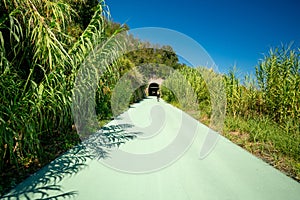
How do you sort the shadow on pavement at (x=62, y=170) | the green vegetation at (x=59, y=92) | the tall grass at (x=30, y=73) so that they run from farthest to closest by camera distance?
the green vegetation at (x=59, y=92)
the tall grass at (x=30, y=73)
the shadow on pavement at (x=62, y=170)

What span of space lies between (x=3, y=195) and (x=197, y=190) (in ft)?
7.06

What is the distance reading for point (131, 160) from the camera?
11.6 ft

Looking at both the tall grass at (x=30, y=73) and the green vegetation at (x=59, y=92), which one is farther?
the green vegetation at (x=59, y=92)

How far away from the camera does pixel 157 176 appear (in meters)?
2.89

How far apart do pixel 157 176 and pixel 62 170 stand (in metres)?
1.35

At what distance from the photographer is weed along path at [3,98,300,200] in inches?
94.2

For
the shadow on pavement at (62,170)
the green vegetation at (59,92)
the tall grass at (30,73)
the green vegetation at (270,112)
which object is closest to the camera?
the shadow on pavement at (62,170)

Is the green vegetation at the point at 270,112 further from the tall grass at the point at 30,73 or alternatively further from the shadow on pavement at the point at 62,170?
the tall grass at the point at 30,73

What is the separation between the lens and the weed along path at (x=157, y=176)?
2.39 metres

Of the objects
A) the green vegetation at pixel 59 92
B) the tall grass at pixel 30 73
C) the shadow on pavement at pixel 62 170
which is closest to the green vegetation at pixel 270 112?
the green vegetation at pixel 59 92

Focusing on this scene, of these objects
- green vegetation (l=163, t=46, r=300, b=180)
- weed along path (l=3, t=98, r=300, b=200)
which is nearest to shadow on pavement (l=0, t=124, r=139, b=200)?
weed along path (l=3, t=98, r=300, b=200)

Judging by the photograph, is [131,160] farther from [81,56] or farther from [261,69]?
[261,69]

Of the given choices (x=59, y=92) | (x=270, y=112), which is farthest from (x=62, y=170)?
(x=270, y=112)

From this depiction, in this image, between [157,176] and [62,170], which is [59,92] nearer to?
[62,170]
